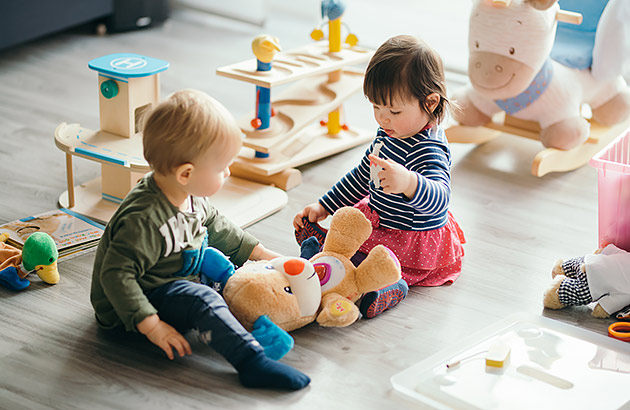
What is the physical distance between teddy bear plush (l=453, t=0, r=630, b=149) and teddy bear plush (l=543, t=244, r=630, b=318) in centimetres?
69

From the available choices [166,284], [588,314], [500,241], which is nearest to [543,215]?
[500,241]

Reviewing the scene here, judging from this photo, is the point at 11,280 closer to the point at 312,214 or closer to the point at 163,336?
the point at 163,336

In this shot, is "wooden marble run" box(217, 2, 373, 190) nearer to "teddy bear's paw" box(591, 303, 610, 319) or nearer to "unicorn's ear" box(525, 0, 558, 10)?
"unicorn's ear" box(525, 0, 558, 10)

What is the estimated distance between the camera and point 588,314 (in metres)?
1.42

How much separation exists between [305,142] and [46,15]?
1.24 m

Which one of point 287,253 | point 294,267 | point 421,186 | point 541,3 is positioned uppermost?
point 541,3

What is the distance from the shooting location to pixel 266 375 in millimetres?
1151

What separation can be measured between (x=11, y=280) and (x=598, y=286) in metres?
1.03

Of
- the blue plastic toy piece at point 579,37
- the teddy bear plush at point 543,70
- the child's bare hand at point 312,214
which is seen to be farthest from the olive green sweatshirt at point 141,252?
the blue plastic toy piece at point 579,37

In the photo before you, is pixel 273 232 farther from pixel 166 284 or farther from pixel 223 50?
pixel 223 50

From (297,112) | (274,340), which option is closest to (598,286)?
(274,340)

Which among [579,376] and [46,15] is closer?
[579,376]

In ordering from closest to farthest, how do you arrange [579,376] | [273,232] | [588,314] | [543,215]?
[579,376], [588,314], [273,232], [543,215]

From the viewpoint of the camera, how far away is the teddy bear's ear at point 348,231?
1.37 metres
